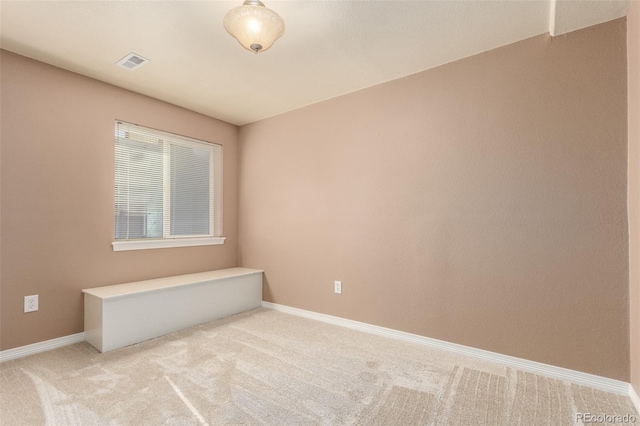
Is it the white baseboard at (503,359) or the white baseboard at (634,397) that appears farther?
the white baseboard at (503,359)

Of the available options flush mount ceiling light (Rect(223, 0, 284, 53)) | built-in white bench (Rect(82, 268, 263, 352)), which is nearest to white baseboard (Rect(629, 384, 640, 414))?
flush mount ceiling light (Rect(223, 0, 284, 53))

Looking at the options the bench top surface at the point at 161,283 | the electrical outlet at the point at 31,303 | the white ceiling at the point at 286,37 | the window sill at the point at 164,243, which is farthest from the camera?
the window sill at the point at 164,243

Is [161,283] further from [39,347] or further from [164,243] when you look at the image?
[39,347]

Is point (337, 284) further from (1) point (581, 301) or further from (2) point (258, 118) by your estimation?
(2) point (258, 118)

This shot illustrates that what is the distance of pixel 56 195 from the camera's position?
2.50m

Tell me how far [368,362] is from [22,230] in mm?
2750

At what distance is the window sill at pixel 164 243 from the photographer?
2.88 metres

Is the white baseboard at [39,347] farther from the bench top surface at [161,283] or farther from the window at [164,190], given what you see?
the window at [164,190]

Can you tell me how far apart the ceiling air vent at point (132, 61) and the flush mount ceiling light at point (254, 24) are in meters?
1.11

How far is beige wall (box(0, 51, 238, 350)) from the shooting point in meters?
2.29

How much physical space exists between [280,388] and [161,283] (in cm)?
164

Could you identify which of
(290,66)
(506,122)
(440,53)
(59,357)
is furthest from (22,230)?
(506,122)

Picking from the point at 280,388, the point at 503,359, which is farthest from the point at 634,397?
the point at 280,388

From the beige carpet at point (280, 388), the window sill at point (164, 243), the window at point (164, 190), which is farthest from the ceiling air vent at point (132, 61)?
the beige carpet at point (280, 388)
